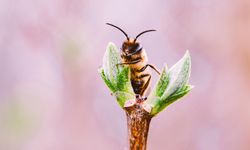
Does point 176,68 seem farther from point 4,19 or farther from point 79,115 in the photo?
point 4,19

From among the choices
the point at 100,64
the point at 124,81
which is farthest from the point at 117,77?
the point at 100,64

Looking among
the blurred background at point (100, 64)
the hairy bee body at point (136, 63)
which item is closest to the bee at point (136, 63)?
the hairy bee body at point (136, 63)

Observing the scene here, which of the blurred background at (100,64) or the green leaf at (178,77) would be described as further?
the blurred background at (100,64)

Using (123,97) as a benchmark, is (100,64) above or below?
below

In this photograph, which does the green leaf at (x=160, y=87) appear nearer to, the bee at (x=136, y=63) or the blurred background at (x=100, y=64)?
the bee at (x=136, y=63)

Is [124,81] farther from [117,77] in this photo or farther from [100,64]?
[100,64]

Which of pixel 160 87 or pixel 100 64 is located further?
pixel 100 64

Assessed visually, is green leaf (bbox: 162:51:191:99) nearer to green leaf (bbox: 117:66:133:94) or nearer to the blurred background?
green leaf (bbox: 117:66:133:94)

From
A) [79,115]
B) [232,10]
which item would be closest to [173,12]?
[232,10]
